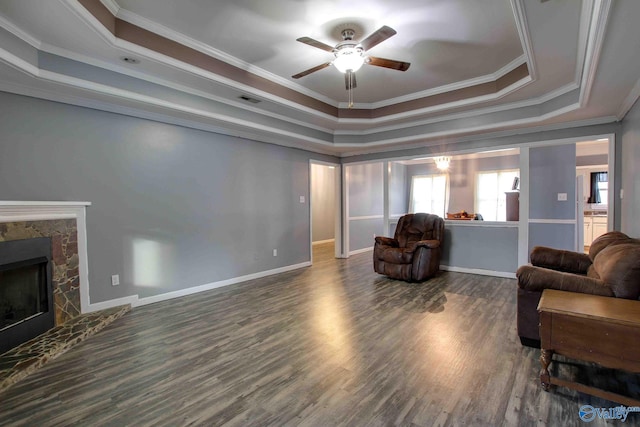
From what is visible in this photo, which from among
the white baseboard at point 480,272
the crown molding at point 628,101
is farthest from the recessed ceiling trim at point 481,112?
the white baseboard at point 480,272

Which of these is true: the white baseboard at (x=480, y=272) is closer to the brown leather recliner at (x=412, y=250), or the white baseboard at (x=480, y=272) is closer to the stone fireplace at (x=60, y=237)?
the brown leather recliner at (x=412, y=250)

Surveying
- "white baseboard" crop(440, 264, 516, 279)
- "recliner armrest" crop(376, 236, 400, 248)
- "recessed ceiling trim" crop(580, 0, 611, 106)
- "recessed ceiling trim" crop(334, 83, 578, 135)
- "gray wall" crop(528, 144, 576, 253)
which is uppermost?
"recessed ceiling trim" crop(334, 83, 578, 135)

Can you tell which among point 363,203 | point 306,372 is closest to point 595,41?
point 306,372

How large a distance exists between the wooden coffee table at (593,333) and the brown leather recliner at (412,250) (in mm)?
2544

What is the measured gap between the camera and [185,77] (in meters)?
3.26

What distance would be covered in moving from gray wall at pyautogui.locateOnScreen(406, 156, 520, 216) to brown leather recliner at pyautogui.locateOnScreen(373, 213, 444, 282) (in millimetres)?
3677

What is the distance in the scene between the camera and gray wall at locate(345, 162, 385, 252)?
24.2 ft

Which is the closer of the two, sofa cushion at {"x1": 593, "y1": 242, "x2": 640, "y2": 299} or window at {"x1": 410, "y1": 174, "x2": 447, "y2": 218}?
sofa cushion at {"x1": 593, "y1": 242, "x2": 640, "y2": 299}

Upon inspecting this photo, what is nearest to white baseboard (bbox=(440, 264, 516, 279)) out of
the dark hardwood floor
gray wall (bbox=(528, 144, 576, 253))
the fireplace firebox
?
gray wall (bbox=(528, 144, 576, 253))

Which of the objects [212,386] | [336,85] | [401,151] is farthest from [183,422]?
[401,151]

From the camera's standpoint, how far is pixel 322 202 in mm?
9477

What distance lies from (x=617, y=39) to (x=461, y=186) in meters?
6.61

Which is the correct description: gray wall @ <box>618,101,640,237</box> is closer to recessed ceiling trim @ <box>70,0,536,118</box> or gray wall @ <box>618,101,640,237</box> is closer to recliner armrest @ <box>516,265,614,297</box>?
recliner armrest @ <box>516,265,614,297</box>

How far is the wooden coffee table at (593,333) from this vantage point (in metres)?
1.72
